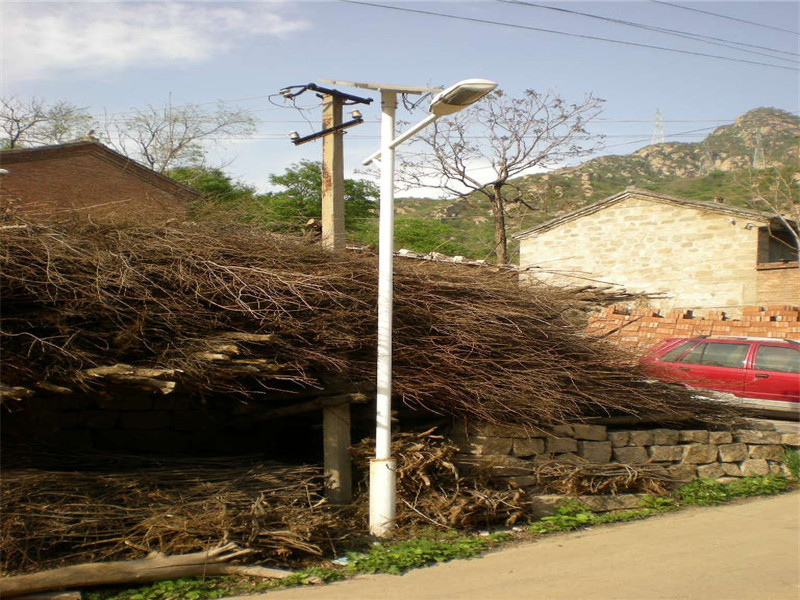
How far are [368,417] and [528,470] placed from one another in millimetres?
1731

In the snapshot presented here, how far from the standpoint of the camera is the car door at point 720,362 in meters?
11.5

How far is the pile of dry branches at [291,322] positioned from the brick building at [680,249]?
13.7m

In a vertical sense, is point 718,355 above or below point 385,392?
below

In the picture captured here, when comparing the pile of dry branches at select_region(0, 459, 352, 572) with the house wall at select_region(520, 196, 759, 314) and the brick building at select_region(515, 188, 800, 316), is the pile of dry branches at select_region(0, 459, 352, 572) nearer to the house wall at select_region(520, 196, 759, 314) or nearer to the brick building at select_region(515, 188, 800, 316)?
the brick building at select_region(515, 188, 800, 316)

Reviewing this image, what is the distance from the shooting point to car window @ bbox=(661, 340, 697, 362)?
12320 millimetres

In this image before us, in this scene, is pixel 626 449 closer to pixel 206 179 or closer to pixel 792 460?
pixel 792 460

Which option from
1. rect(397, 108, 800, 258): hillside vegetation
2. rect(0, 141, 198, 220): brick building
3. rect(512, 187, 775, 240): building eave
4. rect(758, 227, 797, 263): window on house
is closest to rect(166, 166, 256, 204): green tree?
rect(0, 141, 198, 220): brick building

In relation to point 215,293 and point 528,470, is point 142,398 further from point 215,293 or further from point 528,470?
point 528,470

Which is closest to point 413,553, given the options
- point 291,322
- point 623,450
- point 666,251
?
point 291,322

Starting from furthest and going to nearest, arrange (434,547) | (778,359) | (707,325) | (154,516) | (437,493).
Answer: (707,325) < (778,359) < (437,493) < (434,547) < (154,516)

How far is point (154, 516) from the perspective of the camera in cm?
514

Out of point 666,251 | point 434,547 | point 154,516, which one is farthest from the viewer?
point 666,251

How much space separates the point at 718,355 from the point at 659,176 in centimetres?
6078

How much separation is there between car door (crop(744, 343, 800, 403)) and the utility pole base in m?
7.78
